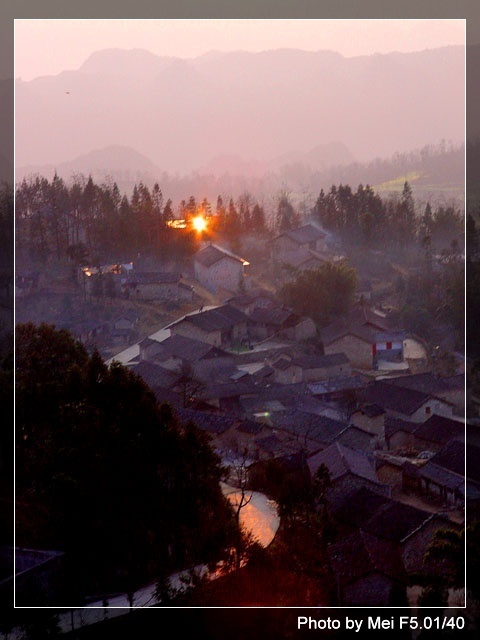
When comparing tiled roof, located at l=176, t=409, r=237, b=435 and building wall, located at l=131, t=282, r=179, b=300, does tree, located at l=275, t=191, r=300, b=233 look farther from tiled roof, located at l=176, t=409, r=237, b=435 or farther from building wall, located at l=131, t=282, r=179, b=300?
tiled roof, located at l=176, t=409, r=237, b=435

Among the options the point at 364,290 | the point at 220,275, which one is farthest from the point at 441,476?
the point at 220,275

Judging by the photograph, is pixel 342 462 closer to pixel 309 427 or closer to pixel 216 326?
pixel 309 427

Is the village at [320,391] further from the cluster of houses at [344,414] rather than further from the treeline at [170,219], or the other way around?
the treeline at [170,219]

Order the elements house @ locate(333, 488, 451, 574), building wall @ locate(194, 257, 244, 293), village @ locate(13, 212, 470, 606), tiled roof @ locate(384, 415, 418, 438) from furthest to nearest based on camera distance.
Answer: building wall @ locate(194, 257, 244, 293)
tiled roof @ locate(384, 415, 418, 438)
village @ locate(13, 212, 470, 606)
house @ locate(333, 488, 451, 574)

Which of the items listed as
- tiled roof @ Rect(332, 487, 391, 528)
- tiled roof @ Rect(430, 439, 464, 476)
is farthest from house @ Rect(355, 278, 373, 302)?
tiled roof @ Rect(332, 487, 391, 528)

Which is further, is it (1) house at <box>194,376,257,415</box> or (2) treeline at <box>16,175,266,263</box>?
(2) treeline at <box>16,175,266,263</box>

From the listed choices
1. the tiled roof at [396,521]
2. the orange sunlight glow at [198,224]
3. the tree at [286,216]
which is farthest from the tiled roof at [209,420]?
the tree at [286,216]
